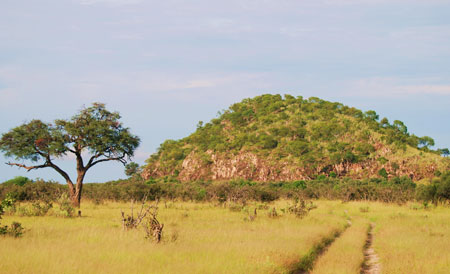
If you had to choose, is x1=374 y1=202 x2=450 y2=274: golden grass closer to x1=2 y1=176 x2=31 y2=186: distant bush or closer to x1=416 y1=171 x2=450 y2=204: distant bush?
x1=416 y1=171 x2=450 y2=204: distant bush

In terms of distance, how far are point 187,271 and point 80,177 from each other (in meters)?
24.1

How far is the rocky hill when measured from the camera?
109 m

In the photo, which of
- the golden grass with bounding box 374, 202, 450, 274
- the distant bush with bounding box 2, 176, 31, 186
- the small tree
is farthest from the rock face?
the golden grass with bounding box 374, 202, 450, 274

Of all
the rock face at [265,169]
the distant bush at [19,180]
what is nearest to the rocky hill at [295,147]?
the rock face at [265,169]

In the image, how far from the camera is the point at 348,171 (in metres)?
111

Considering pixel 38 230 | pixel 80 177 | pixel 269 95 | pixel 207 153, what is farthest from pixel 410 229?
pixel 269 95

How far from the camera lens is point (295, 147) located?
119375 mm

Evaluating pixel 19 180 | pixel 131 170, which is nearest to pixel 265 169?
pixel 131 170

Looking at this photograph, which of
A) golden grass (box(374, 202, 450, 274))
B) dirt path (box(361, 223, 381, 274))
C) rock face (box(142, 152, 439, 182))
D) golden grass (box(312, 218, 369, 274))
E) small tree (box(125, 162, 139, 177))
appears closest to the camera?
golden grass (box(312, 218, 369, 274))

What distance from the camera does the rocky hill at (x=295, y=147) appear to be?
108875 millimetres

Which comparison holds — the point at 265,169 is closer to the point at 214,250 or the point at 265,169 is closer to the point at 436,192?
the point at 436,192

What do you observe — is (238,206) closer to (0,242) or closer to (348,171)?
(0,242)

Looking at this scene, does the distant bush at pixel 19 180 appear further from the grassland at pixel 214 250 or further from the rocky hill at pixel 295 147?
the rocky hill at pixel 295 147

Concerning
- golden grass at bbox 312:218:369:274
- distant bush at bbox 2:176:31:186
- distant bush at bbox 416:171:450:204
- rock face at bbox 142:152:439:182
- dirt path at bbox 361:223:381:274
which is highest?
rock face at bbox 142:152:439:182
